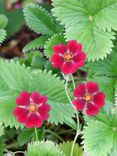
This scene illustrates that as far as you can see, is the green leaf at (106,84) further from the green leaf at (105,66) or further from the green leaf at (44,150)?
the green leaf at (44,150)

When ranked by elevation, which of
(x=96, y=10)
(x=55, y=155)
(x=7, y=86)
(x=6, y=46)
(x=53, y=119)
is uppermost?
(x=6, y=46)

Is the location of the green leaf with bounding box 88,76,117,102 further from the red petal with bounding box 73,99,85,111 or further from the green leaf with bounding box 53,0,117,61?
the red petal with bounding box 73,99,85,111

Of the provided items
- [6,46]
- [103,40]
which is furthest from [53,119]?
[6,46]

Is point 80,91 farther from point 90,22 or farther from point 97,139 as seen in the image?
point 90,22

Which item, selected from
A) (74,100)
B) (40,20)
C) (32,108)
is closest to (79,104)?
(74,100)

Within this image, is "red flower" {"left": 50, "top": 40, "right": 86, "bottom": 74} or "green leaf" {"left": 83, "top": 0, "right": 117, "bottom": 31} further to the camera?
"green leaf" {"left": 83, "top": 0, "right": 117, "bottom": 31}

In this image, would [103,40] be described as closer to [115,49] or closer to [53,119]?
[115,49]

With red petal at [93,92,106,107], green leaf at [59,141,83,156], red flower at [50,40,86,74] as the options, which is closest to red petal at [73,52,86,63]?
red flower at [50,40,86,74]
